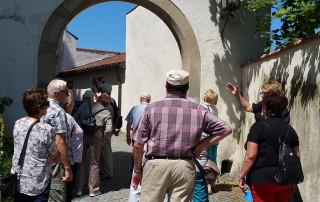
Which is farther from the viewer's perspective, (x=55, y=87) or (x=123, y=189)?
(x=123, y=189)

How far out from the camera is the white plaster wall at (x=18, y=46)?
7.02m

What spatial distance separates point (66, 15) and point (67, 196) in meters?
4.10

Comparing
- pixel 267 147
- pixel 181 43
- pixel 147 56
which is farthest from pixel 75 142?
pixel 147 56

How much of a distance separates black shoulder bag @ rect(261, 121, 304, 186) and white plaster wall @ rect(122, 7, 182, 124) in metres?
8.86

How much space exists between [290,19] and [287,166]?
331cm

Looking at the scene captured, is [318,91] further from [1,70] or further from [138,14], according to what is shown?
[138,14]

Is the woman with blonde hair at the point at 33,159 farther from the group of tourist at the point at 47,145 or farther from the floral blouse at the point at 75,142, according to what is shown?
the floral blouse at the point at 75,142

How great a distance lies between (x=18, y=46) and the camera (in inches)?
280

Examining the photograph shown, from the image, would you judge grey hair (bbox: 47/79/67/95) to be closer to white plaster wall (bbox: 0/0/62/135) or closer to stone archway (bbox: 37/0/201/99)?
white plaster wall (bbox: 0/0/62/135)

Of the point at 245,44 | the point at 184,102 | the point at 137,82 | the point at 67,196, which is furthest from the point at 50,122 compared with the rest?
the point at 137,82

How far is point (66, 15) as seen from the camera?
24.3 ft

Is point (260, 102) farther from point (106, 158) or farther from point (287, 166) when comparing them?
point (106, 158)

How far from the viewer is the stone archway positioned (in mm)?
7328

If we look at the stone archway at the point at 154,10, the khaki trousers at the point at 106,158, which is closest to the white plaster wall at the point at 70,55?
the stone archway at the point at 154,10
